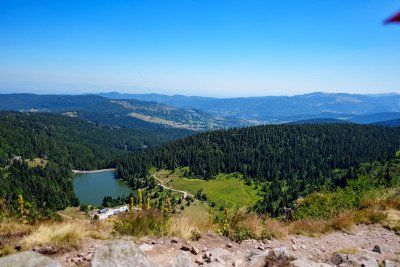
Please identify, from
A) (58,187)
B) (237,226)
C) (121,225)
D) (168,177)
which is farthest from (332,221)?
(168,177)

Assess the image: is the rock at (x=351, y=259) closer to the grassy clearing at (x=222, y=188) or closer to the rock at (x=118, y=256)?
the rock at (x=118, y=256)

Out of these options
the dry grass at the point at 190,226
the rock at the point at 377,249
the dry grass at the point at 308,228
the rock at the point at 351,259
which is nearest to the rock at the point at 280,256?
the rock at the point at 351,259

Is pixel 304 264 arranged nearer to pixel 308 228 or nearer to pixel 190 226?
pixel 190 226

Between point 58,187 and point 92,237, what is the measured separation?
174 m

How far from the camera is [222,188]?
172 metres

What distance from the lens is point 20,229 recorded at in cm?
971

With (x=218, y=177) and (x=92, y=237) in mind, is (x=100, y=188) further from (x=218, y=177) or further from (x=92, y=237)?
(x=92, y=237)

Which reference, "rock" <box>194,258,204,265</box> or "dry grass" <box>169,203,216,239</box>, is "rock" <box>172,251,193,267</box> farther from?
"dry grass" <box>169,203,216,239</box>

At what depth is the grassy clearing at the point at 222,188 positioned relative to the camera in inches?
5948

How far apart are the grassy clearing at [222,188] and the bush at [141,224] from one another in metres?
134

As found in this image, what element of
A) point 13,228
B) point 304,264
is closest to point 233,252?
point 304,264

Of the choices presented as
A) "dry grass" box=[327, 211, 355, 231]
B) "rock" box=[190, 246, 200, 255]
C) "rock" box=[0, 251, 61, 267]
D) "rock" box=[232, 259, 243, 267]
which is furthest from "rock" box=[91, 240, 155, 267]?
"dry grass" box=[327, 211, 355, 231]

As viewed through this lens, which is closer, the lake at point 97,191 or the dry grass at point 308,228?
the dry grass at point 308,228

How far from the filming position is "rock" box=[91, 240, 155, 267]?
7836mm
